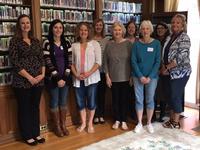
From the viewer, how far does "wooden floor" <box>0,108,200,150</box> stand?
328 centimetres

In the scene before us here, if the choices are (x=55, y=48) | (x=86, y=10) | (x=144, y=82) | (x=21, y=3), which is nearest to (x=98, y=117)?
(x=144, y=82)

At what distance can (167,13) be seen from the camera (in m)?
4.46

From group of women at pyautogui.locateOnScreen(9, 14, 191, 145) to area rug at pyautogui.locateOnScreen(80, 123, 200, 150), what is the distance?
154mm

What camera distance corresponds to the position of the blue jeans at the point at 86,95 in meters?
3.64

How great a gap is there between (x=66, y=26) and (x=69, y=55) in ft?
2.10

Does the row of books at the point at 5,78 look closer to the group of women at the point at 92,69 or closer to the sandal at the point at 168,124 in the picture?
the group of women at the point at 92,69

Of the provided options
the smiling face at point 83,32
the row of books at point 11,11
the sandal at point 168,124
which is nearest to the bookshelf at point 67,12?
the row of books at point 11,11

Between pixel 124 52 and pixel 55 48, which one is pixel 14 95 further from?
pixel 124 52

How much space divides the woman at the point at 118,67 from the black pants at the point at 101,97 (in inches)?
9.6

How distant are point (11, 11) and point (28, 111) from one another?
128 centimetres

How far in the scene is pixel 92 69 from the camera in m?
3.55

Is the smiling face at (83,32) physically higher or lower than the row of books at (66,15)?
lower

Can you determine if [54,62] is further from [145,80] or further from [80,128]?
[145,80]

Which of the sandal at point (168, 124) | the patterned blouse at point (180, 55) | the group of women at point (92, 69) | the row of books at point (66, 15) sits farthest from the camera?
the sandal at point (168, 124)
